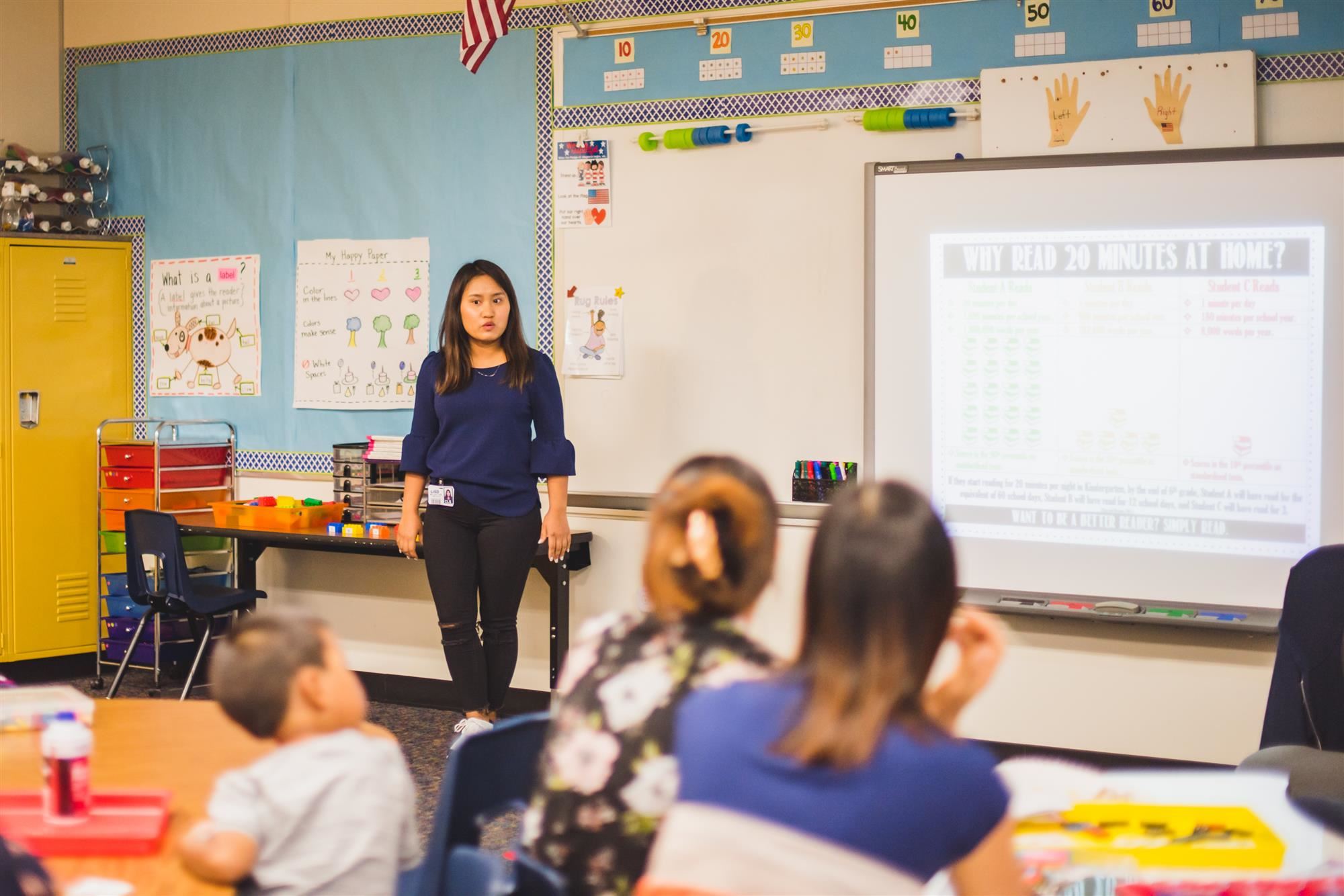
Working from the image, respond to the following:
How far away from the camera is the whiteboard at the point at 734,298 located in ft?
14.0

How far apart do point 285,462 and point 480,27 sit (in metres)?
2.05

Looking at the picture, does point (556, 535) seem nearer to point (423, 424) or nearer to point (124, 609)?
point (423, 424)

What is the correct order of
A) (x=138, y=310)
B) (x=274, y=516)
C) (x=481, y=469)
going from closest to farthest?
(x=481, y=469) < (x=274, y=516) < (x=138, y=310)

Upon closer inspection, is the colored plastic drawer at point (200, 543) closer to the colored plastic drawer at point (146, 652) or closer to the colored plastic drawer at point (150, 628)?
the colored plastic drawer at point (150, 628)

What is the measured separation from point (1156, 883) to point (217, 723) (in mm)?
1432

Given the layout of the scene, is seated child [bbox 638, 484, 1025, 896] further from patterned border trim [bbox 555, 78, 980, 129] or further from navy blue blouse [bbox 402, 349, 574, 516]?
patterned border trim [bbox 555, 78, 980, 129]

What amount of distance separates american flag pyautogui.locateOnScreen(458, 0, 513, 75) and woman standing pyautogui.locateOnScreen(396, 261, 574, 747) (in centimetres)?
79

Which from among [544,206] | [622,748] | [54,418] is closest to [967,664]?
[622,748]

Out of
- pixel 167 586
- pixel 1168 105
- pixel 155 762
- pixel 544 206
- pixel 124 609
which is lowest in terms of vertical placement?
pixel 124 609

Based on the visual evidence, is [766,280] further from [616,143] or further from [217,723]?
[217,723]

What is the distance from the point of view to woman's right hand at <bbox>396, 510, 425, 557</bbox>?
4176mm

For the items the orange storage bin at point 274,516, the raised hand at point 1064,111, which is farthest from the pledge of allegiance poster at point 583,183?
the raised hand at point 1064,111

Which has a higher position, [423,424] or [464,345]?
[464,345]

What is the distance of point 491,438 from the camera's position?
408cm
